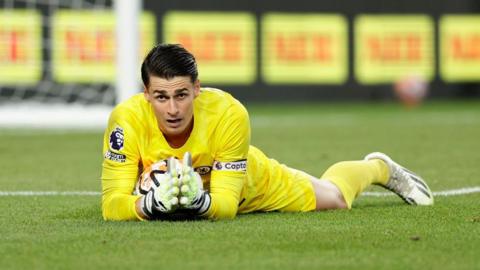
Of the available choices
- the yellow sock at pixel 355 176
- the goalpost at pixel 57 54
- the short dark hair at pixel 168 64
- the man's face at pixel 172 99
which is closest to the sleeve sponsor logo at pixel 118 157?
the man's face at pixel 172 99

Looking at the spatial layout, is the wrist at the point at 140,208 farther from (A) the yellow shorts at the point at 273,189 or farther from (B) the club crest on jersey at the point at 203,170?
(A) the yellow shorts at the point at 273,189

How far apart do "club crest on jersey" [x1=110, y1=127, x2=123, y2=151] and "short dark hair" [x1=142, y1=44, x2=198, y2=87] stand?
0.26 meters

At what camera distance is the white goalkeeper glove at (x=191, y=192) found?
4.83m

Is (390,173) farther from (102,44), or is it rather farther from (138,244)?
(102,44)

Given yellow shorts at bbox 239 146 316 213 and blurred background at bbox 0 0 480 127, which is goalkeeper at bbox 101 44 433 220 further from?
blurred background at bbox 0 0 480 127

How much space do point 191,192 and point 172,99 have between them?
0.43m

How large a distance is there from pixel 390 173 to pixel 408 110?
1167 centimetres

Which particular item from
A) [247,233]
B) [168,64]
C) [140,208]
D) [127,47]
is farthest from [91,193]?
[127,47]

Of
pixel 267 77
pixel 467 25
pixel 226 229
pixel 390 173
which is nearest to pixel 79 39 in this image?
pixel 267 77

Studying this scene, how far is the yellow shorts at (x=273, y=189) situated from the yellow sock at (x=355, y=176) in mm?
205

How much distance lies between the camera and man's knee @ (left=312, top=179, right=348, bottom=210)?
5.83 m

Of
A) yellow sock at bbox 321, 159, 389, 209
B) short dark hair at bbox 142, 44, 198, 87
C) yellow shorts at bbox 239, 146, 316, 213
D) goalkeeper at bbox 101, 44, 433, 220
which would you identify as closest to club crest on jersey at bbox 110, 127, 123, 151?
goalkeeper at bbox 101, 44, 433, 220

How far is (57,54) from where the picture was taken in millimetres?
15281

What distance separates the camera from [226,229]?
198 inches
